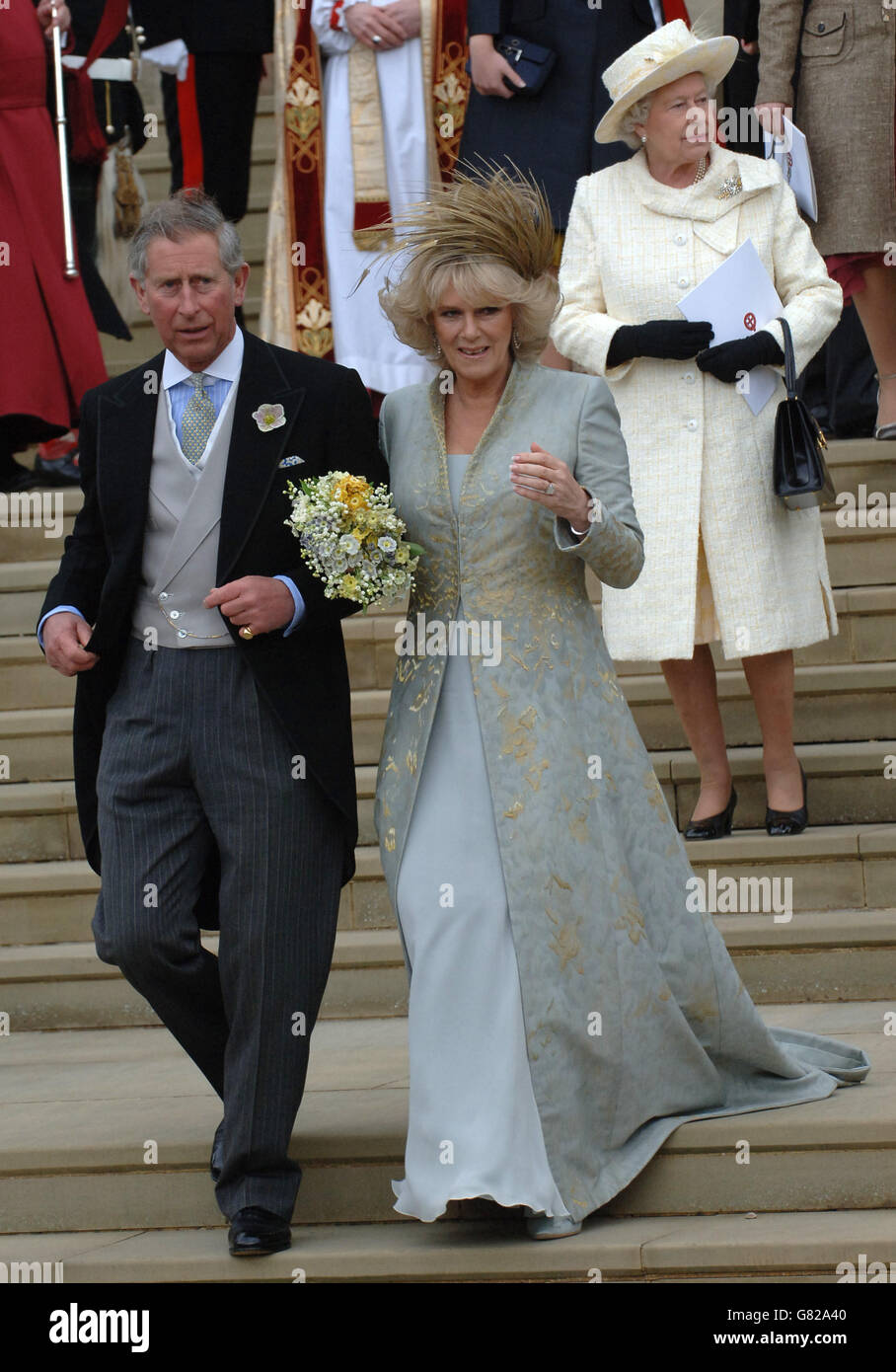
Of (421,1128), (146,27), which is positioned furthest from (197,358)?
(146,27)

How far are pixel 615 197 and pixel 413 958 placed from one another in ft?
8.07

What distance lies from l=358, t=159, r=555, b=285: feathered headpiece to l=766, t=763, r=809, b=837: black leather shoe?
1.92m

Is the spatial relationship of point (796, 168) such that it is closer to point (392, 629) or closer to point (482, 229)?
point (392, 629)

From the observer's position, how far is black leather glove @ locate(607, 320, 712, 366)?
18.0 ft

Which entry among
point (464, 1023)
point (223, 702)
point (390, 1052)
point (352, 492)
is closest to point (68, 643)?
point (223, 702)

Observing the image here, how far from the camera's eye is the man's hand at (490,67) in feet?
21.8

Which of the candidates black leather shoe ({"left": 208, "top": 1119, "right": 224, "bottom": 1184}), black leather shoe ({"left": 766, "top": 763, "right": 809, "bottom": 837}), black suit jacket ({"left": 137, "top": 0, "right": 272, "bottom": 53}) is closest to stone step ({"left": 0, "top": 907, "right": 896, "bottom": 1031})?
black leather shoe ({"left": 766, "top": 763, "right": 809, "bottom": 837})

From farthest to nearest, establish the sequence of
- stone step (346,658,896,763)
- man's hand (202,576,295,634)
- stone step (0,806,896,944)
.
Answer: stone step (346,658,896,763)
stone step (0,806,896,944)
man's hand (202,576,295,634)

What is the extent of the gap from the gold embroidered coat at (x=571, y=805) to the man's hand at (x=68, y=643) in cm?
61

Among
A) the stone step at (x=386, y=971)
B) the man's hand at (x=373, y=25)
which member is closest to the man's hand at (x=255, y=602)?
the stone step at (x=386, y=971)

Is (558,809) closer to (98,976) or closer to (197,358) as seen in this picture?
(197,358)

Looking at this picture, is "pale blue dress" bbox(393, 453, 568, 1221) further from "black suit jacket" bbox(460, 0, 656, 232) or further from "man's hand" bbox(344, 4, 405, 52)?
"man's hand" bbox(344, 4, 405, 52)

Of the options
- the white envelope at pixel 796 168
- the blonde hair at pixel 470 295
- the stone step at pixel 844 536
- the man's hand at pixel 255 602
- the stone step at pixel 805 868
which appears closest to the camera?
the man's hand at pixel 255 602

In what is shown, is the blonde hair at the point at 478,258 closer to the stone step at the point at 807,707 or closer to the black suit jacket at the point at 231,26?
the stone step at the point at 807,707
